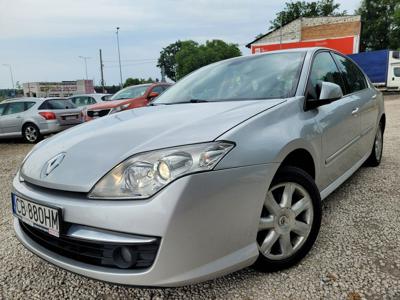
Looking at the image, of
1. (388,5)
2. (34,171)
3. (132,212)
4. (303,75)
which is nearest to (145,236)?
(132,212)

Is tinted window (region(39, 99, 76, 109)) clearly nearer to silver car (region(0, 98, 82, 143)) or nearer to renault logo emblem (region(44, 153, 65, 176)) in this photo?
silver car (region(0, 98, 82, 143))

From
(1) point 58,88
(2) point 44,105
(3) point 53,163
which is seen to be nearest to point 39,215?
(3) point 53,163

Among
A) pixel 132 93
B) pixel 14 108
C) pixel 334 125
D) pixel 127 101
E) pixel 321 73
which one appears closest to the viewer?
pixel 334 125

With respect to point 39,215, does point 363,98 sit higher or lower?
higher

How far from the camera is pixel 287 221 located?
210 centimetres

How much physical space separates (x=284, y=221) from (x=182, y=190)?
0.81m

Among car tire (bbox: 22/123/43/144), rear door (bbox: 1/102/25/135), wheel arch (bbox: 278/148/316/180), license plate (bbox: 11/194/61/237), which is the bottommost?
car tire (bbox: 22/123/43/144)

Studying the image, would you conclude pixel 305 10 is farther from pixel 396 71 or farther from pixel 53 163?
pixel 53 163

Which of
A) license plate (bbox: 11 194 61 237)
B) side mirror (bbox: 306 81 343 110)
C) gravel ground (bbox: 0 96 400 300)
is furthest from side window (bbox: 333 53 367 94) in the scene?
license plate (bbox: 11 194 61 237)

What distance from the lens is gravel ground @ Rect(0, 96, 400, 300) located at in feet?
6.52

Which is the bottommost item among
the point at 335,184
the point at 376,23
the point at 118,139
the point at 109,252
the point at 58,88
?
the point at 58,88

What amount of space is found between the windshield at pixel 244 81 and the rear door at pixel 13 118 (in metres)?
8.13

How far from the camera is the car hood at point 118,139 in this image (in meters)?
1.75

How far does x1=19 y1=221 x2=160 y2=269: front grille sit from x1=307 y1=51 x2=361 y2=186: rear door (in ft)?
5.01
